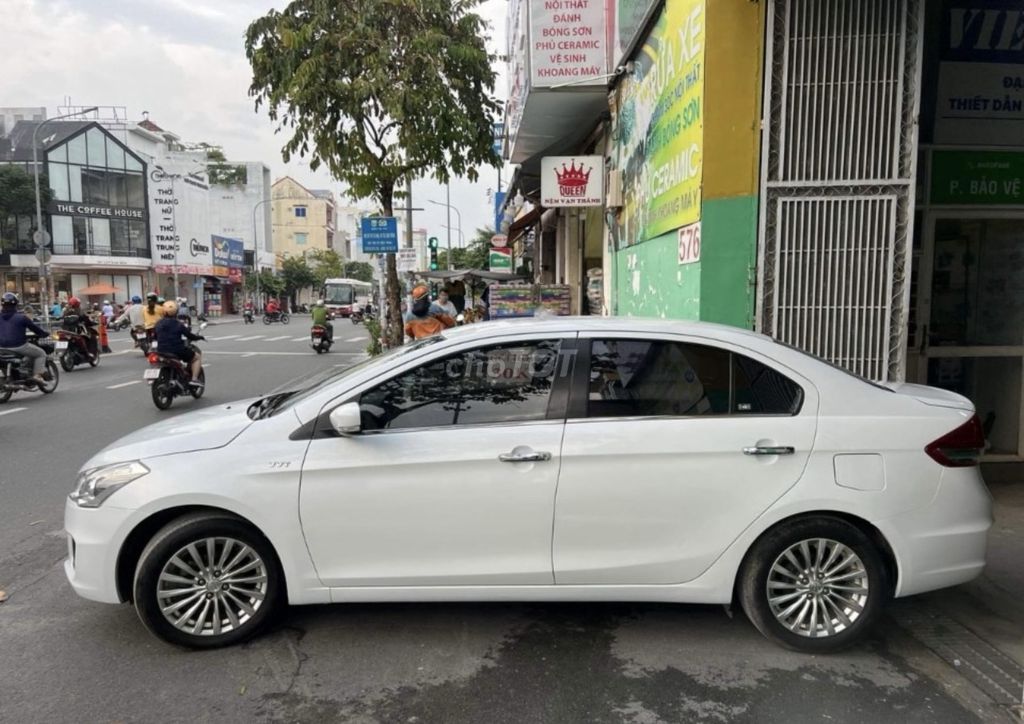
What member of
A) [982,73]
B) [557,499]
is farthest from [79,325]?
[982,73]

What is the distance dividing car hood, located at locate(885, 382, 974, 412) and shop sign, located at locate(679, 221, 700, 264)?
8.23 feet

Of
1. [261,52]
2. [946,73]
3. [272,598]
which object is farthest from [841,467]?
[261,52]

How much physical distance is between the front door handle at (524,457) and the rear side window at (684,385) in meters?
0.31

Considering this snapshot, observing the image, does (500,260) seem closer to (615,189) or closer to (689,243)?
(615,189)

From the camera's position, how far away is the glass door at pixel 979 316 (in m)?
6.58

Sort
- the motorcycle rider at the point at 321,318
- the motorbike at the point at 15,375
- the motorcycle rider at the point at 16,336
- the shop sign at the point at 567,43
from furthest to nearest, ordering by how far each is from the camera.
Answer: the motorcycle rider at the point at 321,318 < the motorcycle rider at the point at 16,336 < the motorbike at the point at 15,375 < the shop sign at the point at 567,43

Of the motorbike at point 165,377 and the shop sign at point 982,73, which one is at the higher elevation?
the shop sign at point 982,73

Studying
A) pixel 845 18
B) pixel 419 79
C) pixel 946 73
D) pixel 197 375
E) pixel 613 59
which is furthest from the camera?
pixel 419 79

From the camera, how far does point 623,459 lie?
344 centimetres

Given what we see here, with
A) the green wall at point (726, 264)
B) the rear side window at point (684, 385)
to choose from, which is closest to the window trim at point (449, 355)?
the rear side window at point (684, 385)

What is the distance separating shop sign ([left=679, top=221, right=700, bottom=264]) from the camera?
629cm

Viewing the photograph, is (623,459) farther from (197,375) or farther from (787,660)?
(197,375)

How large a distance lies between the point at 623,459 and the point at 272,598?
182 cm

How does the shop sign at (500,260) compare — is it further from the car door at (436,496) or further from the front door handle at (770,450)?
the front door handle at (770,450)
